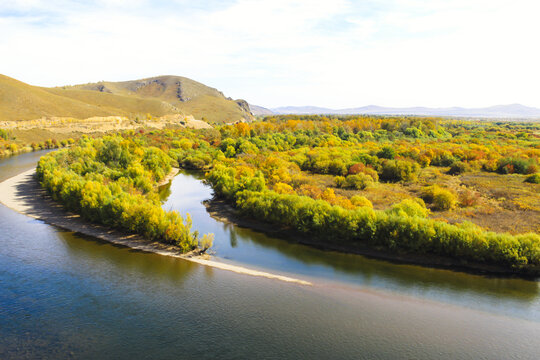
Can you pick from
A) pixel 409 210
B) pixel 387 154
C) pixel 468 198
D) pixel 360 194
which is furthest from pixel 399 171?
pixel 409 210

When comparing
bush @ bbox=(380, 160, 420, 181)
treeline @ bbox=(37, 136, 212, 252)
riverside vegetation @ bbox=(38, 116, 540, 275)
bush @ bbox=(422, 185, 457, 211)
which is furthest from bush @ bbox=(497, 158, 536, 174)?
treeline @ bbox=(37, 136, 212, 252)

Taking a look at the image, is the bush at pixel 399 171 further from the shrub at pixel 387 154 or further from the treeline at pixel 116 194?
the treeline at pixel 116 194

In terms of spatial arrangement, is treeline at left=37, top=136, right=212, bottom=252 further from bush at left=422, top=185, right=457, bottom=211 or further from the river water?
bush at left=422, top=185, right=457, bottom=211

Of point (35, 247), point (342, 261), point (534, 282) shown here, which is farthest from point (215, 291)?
point (534, 282)

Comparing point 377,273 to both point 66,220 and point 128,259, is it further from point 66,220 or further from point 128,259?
point 66,220

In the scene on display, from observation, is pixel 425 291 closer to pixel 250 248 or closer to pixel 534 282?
pixel 534 282
